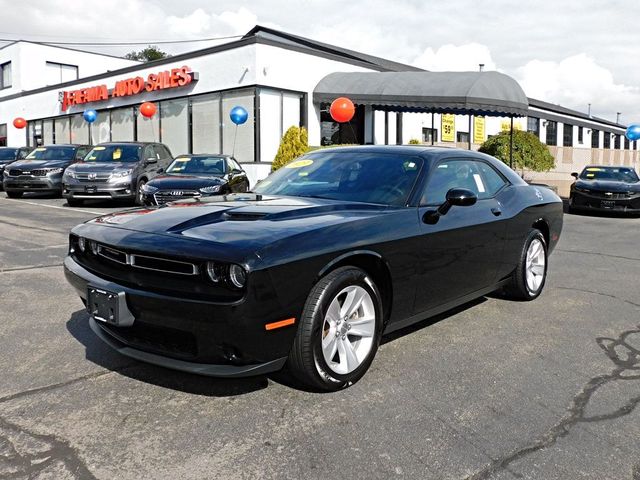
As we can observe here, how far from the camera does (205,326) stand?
9.27 feet

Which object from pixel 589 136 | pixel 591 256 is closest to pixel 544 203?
pixel 591 256

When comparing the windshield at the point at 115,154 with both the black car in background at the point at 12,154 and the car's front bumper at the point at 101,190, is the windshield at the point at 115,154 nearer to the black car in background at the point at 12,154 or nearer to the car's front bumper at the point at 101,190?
the car's front bumper at the point at 101,190

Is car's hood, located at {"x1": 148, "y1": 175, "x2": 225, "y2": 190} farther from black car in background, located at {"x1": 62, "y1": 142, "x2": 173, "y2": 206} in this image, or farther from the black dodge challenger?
the black dodge challenger

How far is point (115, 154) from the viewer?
47.8 feet

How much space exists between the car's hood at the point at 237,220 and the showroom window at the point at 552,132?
4544cm

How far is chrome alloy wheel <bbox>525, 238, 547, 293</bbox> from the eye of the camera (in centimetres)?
540

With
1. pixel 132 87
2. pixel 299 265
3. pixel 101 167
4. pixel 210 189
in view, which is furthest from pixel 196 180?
pixel 132 87

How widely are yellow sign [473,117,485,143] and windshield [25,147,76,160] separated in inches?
959

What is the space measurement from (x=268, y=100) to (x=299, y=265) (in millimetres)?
17895

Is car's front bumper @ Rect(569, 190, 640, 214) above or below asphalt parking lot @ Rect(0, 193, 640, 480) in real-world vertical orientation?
above

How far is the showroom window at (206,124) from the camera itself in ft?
70.6

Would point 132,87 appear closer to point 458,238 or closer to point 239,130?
point 239,130

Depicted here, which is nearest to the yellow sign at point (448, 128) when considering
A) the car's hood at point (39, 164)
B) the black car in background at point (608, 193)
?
the black car in background at point (608, 193)

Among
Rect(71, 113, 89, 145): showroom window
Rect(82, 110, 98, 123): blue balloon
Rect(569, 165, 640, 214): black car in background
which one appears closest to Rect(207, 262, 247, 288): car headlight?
Rect(569, 165, 640, 214): black car in background
